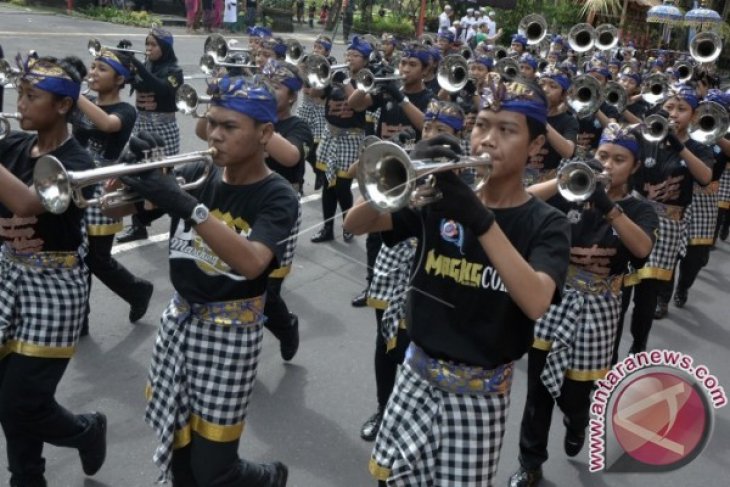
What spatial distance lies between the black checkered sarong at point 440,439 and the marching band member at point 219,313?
30.5 inches

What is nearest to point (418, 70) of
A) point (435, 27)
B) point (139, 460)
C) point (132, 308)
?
point (132, 308)

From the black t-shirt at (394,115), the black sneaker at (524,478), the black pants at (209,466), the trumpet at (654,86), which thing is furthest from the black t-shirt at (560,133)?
the black pants at (209,466)

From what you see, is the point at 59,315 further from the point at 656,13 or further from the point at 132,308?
the point at 656,13

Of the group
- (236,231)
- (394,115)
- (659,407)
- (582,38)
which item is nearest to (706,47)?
(582,38)

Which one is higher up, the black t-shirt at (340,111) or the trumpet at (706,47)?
the trumpet at (706,47)

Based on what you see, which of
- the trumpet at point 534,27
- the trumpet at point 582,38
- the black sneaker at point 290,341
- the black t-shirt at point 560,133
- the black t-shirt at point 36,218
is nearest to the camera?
the black t-shirt at point 36,218

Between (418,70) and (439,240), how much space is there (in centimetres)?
488

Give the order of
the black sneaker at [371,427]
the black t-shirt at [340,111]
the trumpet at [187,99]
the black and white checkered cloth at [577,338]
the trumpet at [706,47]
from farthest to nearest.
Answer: the trumpet at [706,47] → the black t-shirt at [340,111] → the trumpet at [187,99] → the black sneaker at [371,427] → the black and white checkered cloth at [577,338]

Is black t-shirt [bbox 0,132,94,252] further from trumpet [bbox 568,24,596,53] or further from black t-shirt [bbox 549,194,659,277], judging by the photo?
trumpet [bbox 568,24,596,53]

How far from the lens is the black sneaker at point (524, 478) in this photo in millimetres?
4398

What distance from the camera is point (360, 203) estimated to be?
9.98 ft

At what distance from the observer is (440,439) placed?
291cm

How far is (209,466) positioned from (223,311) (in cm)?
67

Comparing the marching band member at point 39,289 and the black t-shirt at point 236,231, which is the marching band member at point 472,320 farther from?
the marching band member at point 39,289
